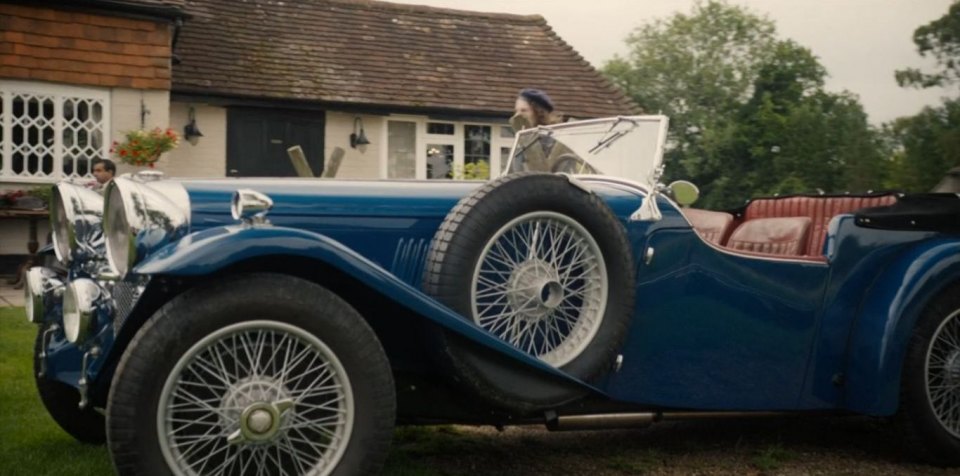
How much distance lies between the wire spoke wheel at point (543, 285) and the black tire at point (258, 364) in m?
0.63

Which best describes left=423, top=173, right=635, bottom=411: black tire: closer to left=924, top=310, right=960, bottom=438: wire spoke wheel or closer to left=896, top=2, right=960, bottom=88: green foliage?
left=924, top=310, right=960, bottom=438: wire spoke wheel

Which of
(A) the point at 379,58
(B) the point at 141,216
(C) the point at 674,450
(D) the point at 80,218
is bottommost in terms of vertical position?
(C) the point at 674,450

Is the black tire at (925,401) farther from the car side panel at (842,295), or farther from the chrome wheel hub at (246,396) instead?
the chrome wheel hub at (246,396)

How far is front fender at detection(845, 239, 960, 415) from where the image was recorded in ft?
14.4

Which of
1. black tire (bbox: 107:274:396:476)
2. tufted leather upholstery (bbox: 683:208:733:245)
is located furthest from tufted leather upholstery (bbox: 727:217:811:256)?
black tire (bbox: 107:274:396:476)

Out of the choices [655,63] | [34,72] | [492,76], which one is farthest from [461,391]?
[655,63]

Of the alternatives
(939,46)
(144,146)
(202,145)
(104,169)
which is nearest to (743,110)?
(939,46)

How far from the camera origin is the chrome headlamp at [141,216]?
349 centimetres

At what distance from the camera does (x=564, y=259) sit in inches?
152

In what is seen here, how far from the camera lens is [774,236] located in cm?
489

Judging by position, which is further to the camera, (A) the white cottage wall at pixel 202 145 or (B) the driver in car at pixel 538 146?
(A) the white cottage wall at pixel 202 145

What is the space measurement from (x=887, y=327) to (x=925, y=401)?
17.0 inches

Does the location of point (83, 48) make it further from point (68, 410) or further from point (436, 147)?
point (68, 410)

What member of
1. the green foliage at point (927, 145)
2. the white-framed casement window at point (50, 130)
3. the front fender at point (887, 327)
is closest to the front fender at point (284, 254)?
the front fender at point (887, 327)
